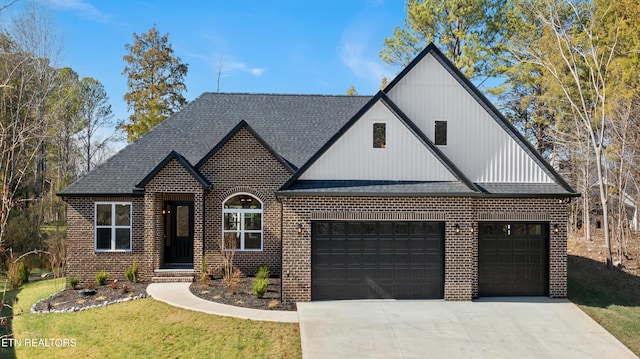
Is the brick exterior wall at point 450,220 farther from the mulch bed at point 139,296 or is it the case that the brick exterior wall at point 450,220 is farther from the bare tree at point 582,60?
the bare tree at point 582,60

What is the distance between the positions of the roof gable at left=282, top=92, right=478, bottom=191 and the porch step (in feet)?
18.8

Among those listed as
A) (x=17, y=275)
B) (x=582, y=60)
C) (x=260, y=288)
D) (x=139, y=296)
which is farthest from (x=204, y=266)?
(x=582, y=60)

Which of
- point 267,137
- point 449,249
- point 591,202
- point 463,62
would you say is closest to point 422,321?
point 449,249

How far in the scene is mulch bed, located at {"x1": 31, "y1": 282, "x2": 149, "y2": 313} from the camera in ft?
40.4

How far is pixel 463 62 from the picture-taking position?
28.4 metres

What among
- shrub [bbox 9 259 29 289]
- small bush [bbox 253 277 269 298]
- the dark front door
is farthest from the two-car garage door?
shrub [bbox 9 259 29 289]

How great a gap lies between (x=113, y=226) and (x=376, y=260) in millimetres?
9869

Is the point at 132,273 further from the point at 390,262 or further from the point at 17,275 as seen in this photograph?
the point at 390,262

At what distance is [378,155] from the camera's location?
12.8 m

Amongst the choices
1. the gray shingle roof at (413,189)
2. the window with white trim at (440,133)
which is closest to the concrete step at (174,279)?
the gray shingle roof at (413,189)

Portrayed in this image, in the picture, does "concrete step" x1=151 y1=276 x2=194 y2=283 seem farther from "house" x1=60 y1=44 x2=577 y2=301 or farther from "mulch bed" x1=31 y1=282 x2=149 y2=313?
"mulch bed" x1=31 y1=282 x2=149 y2=313

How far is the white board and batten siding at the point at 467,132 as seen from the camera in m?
13.4

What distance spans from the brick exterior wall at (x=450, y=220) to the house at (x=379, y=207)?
0.03m

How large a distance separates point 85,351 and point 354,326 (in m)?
6.32
